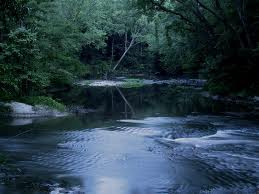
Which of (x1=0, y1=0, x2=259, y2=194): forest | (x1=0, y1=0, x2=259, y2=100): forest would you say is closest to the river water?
(x1=0, y1=0, x2=259, y2=194): forest

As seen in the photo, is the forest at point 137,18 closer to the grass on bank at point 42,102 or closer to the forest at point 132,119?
the forest at point 132,119

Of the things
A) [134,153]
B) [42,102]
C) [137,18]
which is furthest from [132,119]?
[137,18]

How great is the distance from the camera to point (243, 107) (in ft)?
87.7

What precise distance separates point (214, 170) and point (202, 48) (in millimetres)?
25407

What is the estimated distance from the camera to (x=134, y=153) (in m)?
13.7

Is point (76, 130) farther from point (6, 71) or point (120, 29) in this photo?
point (120, 29)

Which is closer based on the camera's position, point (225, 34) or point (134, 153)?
point (134, 153)

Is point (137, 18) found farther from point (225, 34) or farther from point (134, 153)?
point (134, 153)

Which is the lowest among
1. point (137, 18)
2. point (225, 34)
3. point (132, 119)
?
point (132, 119)

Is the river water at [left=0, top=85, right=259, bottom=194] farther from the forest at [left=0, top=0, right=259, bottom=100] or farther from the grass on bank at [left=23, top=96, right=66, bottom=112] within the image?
the forest at [left=0, top=0, right=259, bottom=100]

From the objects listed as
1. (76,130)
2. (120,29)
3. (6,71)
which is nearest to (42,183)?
(76,130)

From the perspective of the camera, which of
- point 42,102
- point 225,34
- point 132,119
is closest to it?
point 132,119

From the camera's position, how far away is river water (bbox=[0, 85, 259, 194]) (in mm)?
10172

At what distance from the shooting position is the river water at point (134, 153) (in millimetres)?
10172
